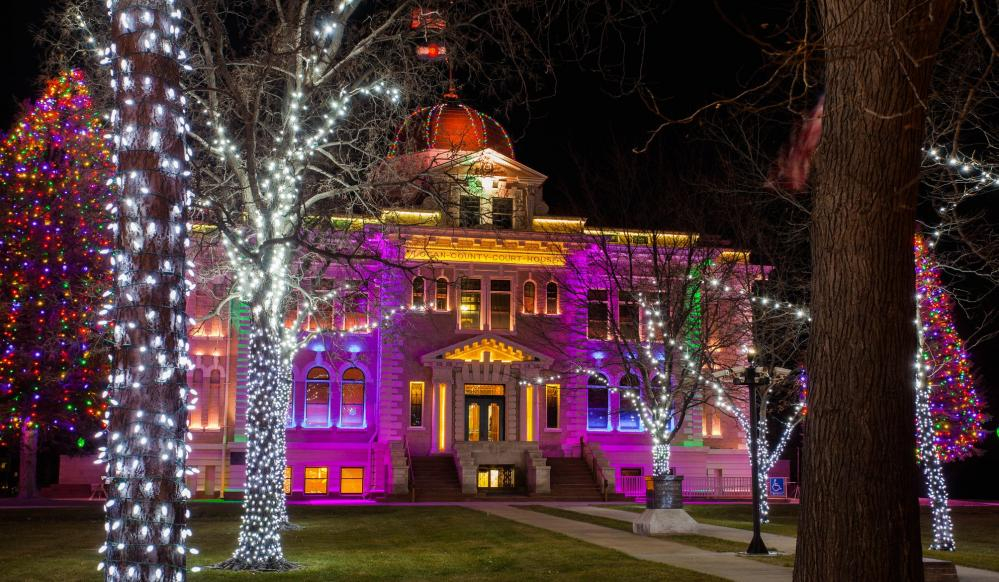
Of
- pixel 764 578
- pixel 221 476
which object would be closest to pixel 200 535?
pixel 764 578

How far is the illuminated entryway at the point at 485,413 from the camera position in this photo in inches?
1702

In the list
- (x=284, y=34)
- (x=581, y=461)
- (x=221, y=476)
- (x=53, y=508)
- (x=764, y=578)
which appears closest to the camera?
(x=764, y=578)

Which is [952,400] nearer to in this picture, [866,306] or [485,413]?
[485,413]

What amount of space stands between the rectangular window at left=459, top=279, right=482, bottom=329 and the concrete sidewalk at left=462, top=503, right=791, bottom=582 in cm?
1610

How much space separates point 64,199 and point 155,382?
2699cm

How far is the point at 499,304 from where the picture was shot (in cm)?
4384

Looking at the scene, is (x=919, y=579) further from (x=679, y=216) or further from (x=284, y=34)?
(x=679, y=216)

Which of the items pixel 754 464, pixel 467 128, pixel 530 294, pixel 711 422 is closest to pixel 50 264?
pixel 467 128

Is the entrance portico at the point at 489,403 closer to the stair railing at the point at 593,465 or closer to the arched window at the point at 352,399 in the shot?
the stair railing at the point at 593,465

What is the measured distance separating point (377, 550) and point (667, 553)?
5.44 m

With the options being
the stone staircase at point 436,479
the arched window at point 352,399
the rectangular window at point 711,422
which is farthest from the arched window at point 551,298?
the arched window at point 352,399

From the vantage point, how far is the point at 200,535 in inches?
904

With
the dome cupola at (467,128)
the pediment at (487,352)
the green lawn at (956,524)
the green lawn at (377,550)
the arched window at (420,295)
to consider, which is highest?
the dome cupola at (467,128)

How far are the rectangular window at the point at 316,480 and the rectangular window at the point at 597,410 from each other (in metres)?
11.5
